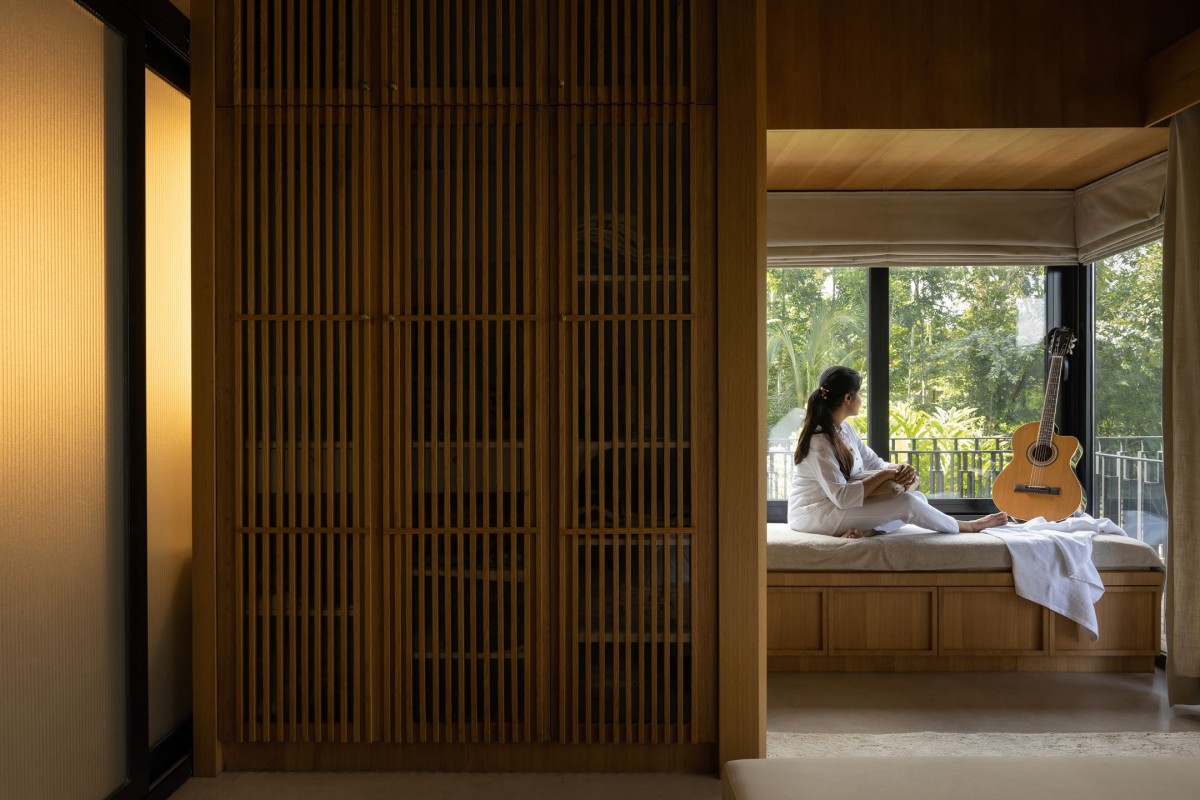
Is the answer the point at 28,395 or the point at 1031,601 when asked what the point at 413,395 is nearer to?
the point at 28,395

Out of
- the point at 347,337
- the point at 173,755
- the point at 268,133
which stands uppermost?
the point at 268,133

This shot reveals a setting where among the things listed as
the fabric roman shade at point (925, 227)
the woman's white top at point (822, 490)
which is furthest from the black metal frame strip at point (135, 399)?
the fabric roman shade at point (925, 227)

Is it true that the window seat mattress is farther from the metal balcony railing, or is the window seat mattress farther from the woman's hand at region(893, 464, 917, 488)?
the metal balcony railing

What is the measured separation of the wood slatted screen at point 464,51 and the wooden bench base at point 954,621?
2.18m

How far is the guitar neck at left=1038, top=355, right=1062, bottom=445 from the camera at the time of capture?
12.7ft

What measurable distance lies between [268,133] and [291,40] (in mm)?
278

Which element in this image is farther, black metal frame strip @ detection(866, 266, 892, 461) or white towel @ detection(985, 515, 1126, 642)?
black metal frame strip @ detection(866, 266, 892, 461)

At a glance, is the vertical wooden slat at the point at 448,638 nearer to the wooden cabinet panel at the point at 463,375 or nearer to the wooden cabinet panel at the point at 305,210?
the wooden cabinet panel at the point at 463,375

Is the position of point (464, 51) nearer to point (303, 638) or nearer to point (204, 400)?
point (204, 400)

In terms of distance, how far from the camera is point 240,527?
2.56 meters

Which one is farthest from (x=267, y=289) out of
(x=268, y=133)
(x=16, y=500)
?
(x=16, y=500)

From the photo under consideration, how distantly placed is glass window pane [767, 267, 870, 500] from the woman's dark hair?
38 cm

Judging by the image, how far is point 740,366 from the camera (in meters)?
2.53

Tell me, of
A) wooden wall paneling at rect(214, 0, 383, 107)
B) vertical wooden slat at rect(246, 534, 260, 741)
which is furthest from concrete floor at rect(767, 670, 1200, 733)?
wooden wall paneling at rect(214, 0, 383, 107)
